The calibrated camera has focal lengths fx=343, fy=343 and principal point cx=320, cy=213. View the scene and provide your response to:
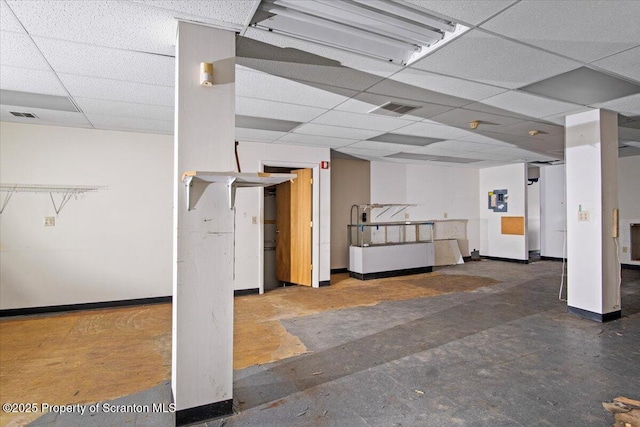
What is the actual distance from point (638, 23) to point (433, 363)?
272cm

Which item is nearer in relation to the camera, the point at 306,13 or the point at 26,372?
the point at 306,13

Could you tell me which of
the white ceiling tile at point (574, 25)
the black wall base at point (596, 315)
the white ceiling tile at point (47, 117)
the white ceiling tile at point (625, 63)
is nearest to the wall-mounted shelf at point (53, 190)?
the white ceiling tile at point (47, 117)

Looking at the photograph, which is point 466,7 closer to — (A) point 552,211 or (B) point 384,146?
(B) point 384,146

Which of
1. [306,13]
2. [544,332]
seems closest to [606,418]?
[544,332]

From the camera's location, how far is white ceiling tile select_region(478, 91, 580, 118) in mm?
3388

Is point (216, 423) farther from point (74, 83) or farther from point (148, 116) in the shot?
point (148, 116)

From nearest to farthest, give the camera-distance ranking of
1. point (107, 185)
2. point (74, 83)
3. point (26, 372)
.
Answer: point (26, 372)
point (74, 83)
point (107, 185)

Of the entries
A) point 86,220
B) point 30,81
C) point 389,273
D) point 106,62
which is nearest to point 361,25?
point 106,62

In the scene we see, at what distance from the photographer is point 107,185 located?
4.69 m

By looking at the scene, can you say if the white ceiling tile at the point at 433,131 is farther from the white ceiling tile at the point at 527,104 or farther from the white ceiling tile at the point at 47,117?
the white ceiling tile at the point at 47,117

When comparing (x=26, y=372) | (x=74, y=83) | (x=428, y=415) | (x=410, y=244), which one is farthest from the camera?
(x=410, y=244)

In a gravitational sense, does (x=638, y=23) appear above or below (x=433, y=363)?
above

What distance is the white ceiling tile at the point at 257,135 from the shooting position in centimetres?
477

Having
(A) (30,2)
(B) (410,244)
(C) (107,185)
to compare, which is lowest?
(B) (410,244)
